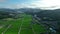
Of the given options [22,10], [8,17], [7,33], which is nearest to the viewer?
[7,33]

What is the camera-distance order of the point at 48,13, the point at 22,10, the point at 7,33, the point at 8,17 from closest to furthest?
1. the point at 7,33
2. the point at 8,17
3. the point at 48,13
4. the point at 22,10

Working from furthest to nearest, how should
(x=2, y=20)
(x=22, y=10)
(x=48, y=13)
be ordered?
(x=22, y=10)
(x=48, y=13)
(x=2, y=20)

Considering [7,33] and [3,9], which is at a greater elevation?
[3,9]

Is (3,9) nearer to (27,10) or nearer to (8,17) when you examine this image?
(8,17)

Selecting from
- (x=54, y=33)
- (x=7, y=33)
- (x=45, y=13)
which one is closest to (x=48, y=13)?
(x=45, y=13)

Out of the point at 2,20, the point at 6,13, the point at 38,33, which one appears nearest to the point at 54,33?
the point at 38,33

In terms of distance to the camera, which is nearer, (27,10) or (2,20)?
(2,20)

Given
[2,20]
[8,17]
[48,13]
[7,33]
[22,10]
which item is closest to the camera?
[7,33]

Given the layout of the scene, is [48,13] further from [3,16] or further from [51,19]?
[3,16]

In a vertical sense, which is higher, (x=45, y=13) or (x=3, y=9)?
(x=3, y=9)
